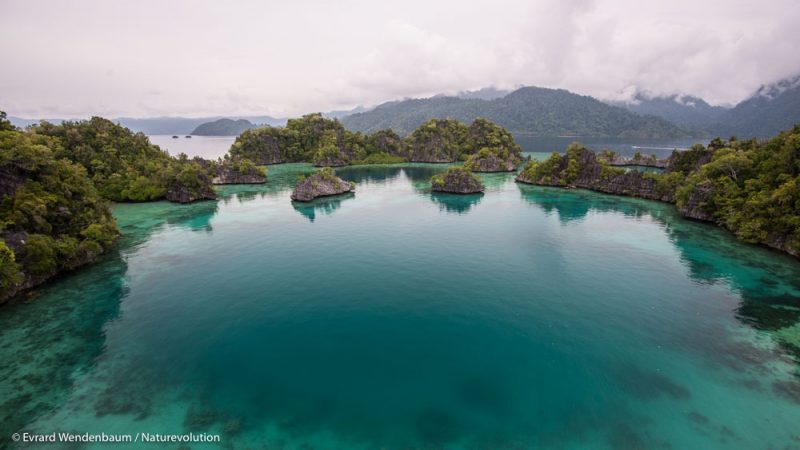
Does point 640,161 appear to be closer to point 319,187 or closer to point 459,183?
point 459,183

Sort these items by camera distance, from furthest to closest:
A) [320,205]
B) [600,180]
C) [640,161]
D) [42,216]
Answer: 1. [640,161]
2. [600,180]
3. [320,205]
4. [42,216]

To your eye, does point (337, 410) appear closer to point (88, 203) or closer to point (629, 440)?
point (629, 440)

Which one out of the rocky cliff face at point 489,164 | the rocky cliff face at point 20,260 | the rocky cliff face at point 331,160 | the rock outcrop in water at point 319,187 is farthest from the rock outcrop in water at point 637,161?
the rocky cliff face at point 20,260

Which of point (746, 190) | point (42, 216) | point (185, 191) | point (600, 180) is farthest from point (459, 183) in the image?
point (42, 216)

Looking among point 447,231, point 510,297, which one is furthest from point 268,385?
point 447,231

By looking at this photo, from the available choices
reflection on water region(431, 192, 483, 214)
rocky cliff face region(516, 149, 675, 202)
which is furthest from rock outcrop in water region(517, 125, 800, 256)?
reflection on water region(431, 192, 483, 214)

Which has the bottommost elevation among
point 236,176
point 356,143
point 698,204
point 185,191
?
point 185,191
